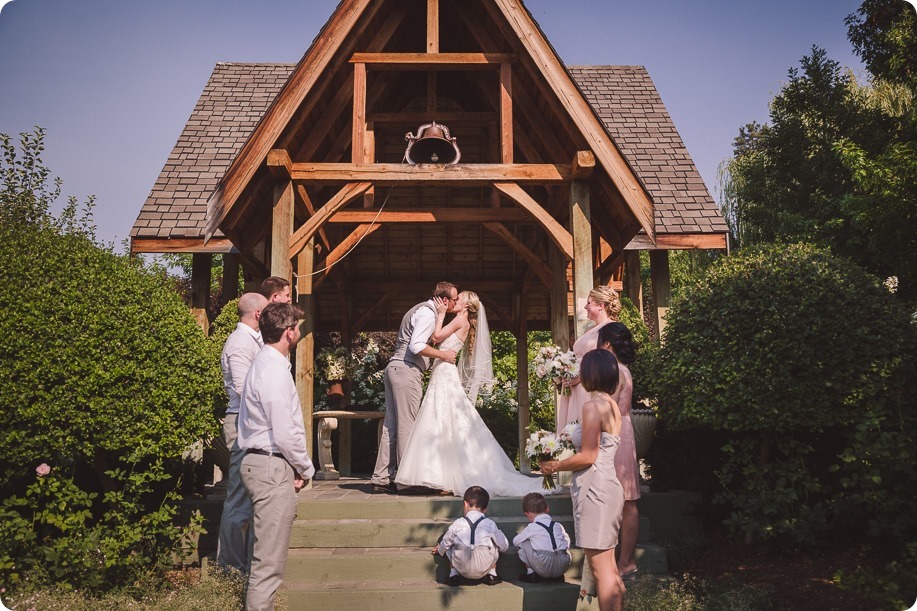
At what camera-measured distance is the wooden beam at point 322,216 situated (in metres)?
7.36

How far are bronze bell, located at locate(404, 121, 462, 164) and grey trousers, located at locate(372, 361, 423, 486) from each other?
233 centimetres

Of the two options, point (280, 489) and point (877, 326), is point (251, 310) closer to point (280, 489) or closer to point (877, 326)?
point (280, 489)

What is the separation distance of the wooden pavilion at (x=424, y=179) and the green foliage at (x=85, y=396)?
1.54m

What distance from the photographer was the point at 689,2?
777 centimetres

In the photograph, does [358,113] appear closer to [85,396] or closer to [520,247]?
[520,247]

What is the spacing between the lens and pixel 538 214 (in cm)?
740

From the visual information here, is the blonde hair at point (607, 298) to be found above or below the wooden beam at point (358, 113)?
below

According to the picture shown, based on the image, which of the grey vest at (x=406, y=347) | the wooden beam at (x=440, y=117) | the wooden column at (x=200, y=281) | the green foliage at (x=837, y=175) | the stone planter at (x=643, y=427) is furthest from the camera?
the wooden column at (x=200, y=281)

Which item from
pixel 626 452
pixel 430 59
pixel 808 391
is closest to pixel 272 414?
pixel 626 452

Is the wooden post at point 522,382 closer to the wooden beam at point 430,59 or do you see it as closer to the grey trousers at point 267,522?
the wooden beam at point 430,59

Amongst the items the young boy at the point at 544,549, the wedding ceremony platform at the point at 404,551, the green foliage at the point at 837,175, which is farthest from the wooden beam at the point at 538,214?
the green foliage at the point at 837,175

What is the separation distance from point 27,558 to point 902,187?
940 centimetres

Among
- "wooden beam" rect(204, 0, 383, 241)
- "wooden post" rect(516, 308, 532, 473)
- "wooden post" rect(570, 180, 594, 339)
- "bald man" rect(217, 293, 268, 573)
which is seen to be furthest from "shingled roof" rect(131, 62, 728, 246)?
"bald man" rect(217, 293, 268, 573)

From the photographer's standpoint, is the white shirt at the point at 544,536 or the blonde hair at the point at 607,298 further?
the blonde hair at the point at 607,298
